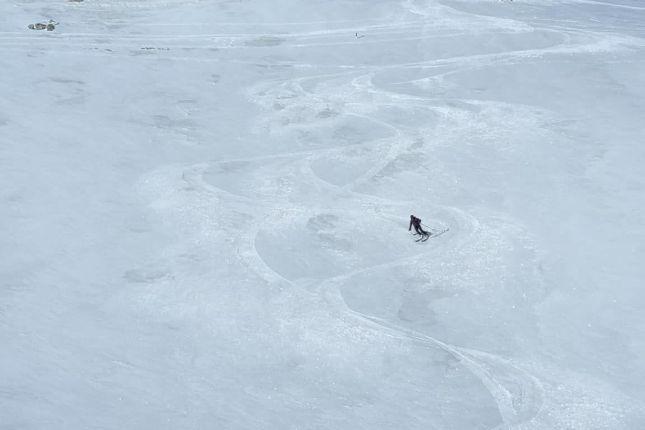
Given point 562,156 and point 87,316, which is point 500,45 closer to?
point 562,156

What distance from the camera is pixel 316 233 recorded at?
14.9m

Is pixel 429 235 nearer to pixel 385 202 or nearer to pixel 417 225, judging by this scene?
pixel 417 225

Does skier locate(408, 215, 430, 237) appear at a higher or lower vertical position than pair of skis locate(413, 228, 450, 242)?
higher

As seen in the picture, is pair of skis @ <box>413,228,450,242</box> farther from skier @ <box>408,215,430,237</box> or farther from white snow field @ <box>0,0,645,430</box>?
white snow field @ <box>0,0,645,430</box>

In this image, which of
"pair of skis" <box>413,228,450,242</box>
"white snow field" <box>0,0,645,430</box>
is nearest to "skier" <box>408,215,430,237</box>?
"pair of skis" <box>413,228,450,242</box>

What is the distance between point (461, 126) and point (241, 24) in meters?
13.1

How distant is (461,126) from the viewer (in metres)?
20.5

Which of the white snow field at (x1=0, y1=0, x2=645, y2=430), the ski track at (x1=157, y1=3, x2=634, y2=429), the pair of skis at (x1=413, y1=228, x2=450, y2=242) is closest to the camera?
the white snow field at (x1=0, y1=0, x2=645, y2=430)

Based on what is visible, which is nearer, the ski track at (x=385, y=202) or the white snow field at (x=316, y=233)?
the white snow field at (x=316, y=233)

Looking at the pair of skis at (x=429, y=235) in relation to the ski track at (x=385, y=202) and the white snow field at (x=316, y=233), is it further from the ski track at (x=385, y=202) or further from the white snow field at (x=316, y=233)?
the white snow field at (x=316, y=233)

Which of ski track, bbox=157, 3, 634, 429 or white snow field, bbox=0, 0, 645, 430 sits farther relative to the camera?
ski track, bbox=157, 3, 634, 429

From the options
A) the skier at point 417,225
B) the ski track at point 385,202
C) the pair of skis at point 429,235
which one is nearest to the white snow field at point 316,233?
the ski track at point 385,202

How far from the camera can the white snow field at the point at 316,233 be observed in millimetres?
10312

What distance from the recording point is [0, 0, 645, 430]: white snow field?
406 inches
